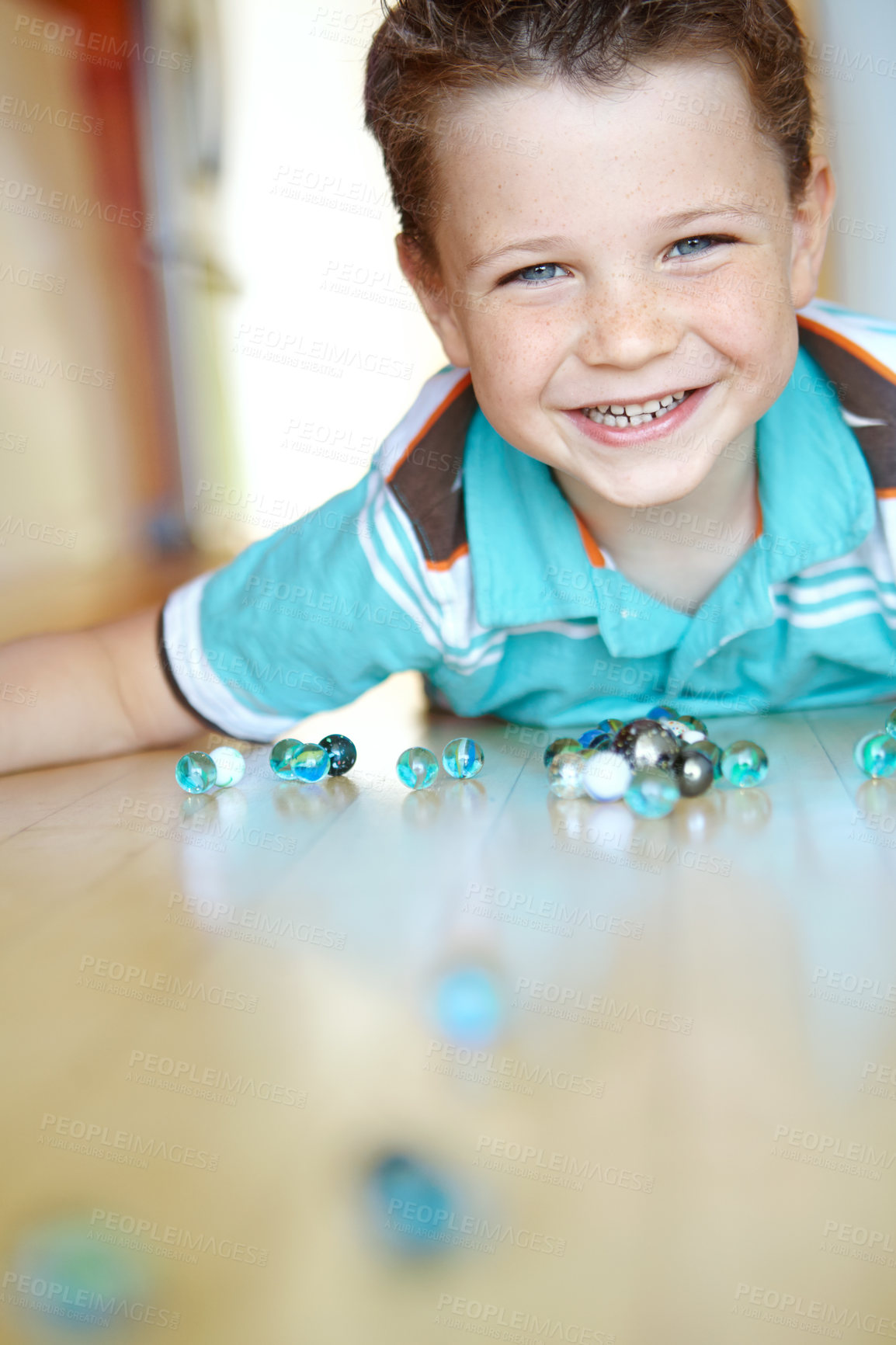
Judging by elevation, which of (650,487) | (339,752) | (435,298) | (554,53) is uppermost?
(554,53)

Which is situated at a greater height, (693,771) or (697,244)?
(697,244)

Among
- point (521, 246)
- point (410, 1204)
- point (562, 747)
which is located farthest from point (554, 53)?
point (410, 1204)

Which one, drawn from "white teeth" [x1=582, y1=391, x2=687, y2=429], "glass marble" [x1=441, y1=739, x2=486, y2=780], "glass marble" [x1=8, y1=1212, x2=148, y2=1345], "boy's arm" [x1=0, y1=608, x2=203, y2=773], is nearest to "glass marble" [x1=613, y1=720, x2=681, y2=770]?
"glass marble" [x1=441, y1=739, x2=486, y2=780]

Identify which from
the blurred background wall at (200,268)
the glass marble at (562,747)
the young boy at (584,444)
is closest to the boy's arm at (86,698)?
the young boy at (584,444)

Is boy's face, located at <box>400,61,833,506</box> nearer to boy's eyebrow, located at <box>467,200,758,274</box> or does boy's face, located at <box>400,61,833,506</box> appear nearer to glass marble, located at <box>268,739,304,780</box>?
boy's eyebrow, located at <box>467,200,758,274</box>

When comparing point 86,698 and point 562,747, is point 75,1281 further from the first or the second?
point 86,698

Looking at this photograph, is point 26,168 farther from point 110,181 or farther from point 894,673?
point 894,673

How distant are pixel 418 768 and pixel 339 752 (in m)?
0.10

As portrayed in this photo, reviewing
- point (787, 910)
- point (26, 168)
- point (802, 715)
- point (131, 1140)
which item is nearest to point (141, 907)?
point (131, 1140)

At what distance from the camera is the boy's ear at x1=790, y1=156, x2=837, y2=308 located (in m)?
1.01

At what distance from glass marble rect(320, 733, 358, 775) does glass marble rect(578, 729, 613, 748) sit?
21 cm

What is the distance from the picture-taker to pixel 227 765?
3.56 feet

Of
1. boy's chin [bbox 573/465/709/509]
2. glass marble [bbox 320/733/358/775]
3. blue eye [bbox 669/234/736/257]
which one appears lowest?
glass marble [bbox 320/733/358/775]

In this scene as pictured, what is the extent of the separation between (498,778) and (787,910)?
0.37 m
